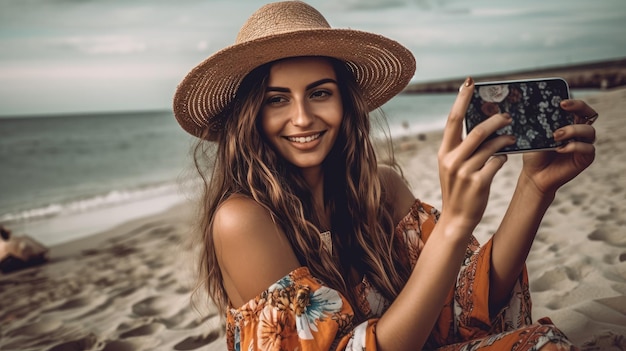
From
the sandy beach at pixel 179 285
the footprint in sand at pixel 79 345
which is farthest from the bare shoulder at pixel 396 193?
the footprint in sand at pixel 79 345

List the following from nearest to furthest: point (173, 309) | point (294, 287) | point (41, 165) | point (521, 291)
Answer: point (294, 287), point (521, 291), point (173, 309), point (41, 165)

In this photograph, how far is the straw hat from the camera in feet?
5.39

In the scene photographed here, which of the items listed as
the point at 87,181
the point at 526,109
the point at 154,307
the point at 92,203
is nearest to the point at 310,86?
the point at 526,109

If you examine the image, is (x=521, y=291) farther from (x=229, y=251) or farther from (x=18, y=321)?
(x=18, y=321)

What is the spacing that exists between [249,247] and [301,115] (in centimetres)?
51

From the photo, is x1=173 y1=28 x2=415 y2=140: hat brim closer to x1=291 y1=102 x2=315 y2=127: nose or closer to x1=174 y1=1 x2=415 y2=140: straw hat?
x1=174 y1=1 x2=415 y2=140: straw hat

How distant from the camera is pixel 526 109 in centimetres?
122

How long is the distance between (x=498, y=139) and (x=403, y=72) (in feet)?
3.42

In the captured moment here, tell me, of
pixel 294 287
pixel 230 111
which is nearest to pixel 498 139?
pixel 294 287

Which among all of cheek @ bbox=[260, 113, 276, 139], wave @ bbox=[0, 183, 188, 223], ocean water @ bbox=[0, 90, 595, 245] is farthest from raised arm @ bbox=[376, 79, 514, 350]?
wave @ bbox=[0, 183, 188, 223]

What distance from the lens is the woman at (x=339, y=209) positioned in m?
1.25

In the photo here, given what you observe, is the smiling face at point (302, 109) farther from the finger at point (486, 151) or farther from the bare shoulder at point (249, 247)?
the finger at point (486, 151)

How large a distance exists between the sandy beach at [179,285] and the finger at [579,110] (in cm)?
118

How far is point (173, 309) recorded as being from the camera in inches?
132
